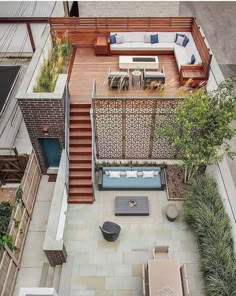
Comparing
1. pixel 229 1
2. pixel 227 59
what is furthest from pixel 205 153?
pixel 229 1

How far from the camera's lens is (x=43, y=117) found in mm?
11438

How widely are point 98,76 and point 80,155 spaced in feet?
13.7

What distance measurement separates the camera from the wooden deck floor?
42.4 feet

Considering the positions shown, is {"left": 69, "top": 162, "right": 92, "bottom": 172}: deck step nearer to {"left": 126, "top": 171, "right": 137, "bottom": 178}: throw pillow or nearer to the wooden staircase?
the wooden staircase

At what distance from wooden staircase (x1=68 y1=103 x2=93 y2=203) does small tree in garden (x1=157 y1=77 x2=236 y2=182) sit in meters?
3.19

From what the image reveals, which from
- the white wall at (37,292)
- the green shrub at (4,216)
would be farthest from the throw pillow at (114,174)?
the white wall at (37,292)

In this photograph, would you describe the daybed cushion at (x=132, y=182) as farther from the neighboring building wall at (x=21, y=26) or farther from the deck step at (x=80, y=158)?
the neighboring building wall at (x=21, y=26)

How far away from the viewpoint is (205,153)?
35.2 ft

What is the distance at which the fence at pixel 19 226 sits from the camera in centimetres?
934

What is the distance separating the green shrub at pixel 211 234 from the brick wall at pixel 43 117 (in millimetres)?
5774

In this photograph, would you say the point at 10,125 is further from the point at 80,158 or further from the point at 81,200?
the point at 81,200

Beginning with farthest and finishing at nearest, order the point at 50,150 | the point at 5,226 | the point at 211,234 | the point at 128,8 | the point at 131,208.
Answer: the point at 128,8, the point at 50,150, the point at 131,208, the point at 5,226, the point at 211,234

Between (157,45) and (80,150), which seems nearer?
(80,150)

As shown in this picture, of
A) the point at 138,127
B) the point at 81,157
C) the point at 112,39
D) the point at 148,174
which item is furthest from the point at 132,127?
the point at 112,39
